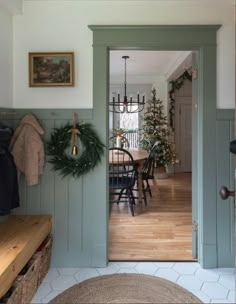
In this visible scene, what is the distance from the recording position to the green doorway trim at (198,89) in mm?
2627

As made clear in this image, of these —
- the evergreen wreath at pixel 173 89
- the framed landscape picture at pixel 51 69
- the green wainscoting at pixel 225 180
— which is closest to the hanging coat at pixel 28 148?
the framed landscape picture at pixel 51 69

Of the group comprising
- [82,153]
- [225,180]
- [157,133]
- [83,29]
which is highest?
[83,29]

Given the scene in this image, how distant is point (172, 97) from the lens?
25.2 feet

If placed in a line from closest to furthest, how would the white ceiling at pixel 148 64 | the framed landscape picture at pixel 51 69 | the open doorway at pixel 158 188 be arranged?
the framed landscape picture at pixel 51 69, the open doorway at pixel 158 188, the white ceiling at pixel 148 64

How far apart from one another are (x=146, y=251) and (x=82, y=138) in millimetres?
1316

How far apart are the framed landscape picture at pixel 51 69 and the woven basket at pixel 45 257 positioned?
1321 mm

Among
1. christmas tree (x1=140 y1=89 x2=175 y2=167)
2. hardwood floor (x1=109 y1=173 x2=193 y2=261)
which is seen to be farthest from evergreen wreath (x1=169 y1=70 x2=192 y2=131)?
hardwood floor (x1=109 y1=173 x2=193 y2=261)

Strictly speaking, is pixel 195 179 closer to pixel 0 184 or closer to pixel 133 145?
pixel 0 184

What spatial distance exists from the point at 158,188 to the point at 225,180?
11.6 feet

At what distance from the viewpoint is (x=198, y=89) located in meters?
2.73

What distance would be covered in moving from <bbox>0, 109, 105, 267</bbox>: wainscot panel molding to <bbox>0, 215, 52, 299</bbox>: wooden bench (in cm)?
11

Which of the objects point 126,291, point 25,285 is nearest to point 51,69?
point 25,285

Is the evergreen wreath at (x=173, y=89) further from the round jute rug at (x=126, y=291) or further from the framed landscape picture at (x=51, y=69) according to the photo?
the round jute rug at (x=126, y=291)

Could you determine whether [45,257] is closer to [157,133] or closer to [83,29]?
[83,29]
